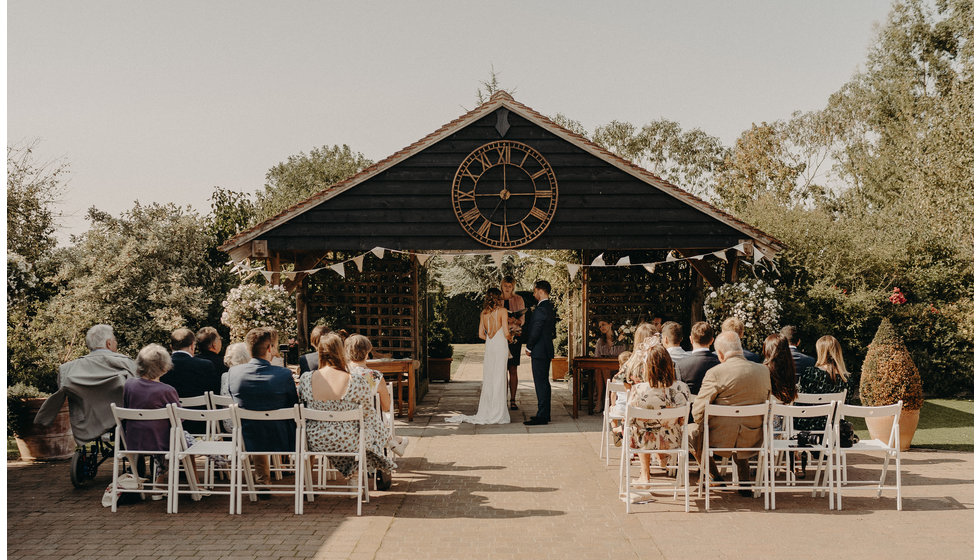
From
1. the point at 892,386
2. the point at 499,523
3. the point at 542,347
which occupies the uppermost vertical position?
the point at 542,347

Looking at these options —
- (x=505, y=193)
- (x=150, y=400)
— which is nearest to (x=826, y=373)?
(x=505, y=193)

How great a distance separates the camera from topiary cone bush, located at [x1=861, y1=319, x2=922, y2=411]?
913cm

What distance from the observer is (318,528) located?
20.1 feet

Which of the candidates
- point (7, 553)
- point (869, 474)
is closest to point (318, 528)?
point (7, 553)

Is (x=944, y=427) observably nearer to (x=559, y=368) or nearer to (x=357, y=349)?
(x=559, y=368)

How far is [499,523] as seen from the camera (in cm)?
629

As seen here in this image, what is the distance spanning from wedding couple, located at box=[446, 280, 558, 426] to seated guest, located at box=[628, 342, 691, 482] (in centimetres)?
383

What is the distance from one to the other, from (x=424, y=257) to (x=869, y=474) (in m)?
7.73

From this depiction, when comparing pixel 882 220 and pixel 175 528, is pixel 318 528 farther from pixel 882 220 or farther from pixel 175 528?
pixel 882 220

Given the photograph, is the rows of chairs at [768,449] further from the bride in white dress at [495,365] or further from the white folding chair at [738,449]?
the bride in white dress at [495,365]

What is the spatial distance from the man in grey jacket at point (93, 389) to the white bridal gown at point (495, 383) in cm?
509

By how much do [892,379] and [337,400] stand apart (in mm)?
6685

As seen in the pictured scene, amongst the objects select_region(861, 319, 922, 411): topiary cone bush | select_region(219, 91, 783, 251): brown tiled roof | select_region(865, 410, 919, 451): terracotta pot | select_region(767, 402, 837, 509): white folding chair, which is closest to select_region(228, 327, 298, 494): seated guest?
select_region(767, 402, 837, 509): white folding chair

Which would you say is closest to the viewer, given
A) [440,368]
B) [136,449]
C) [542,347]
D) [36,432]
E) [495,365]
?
[136,449]
